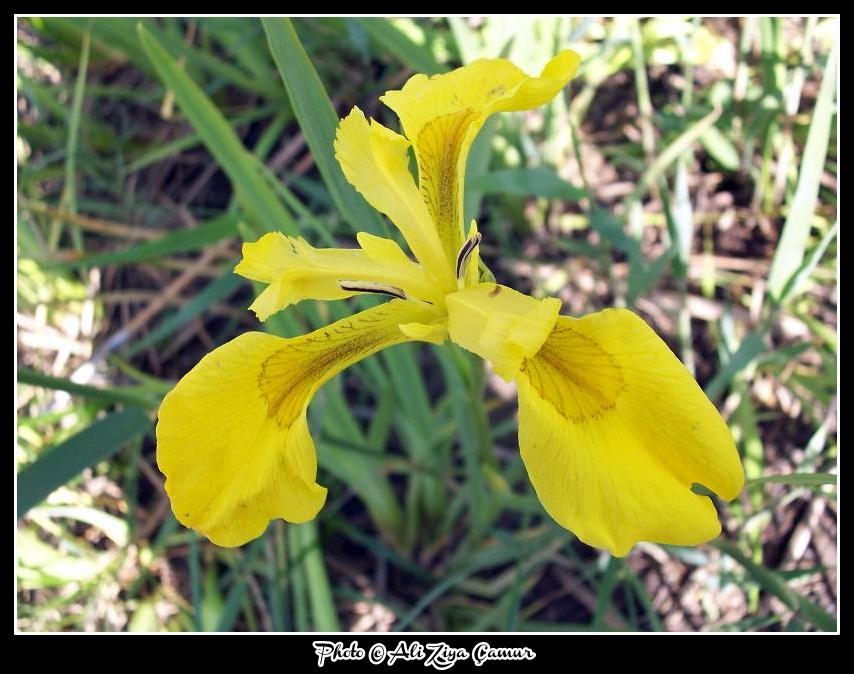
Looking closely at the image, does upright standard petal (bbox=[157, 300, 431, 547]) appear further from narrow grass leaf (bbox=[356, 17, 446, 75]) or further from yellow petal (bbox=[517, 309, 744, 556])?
narrow grass leaf (bbox=[356, 17, 446, 75])

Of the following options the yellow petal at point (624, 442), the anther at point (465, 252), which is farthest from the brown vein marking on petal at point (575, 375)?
the anther at point (465, 252)

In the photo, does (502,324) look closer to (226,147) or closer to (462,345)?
(462,345)

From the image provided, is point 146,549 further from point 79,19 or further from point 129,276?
point 79,19

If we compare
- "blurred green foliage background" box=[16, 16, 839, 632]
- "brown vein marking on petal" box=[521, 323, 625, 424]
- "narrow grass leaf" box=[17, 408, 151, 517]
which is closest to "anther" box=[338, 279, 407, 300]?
"brown vein marking on petal" box=[521, 323, 625, 424]

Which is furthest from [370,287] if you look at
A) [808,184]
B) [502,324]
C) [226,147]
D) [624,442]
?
[808,184]

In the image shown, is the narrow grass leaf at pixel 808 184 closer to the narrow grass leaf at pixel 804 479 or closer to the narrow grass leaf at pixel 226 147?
the narrow grass leaf at pixel 804 479

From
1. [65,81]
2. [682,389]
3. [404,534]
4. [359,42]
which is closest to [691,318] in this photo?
[404,534]
